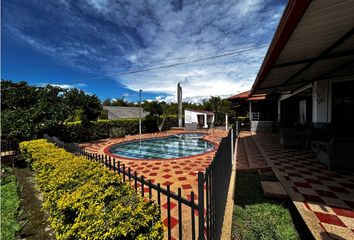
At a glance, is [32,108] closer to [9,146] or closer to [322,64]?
[9,146]

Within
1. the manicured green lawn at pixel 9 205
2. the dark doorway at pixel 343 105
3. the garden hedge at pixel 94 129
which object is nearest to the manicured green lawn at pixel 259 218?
the manicured green lawn at pixel 9 205

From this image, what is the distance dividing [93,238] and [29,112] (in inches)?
428

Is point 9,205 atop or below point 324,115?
below

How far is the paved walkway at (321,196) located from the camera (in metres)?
2.23

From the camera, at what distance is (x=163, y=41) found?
49.0ft

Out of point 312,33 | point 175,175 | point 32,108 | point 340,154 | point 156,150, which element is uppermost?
point 312,33

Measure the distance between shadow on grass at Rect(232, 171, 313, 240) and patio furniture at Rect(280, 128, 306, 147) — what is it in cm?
496

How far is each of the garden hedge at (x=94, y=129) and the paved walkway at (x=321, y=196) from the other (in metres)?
12.6

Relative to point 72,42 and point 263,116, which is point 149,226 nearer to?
point 263,116

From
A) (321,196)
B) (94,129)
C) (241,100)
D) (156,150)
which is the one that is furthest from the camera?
(241,100)

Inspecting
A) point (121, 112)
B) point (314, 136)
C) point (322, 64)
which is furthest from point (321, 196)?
point (121, 112)

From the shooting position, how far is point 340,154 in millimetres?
4203

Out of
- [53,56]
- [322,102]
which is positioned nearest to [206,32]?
[322,102]

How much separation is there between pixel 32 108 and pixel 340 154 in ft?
43.9
